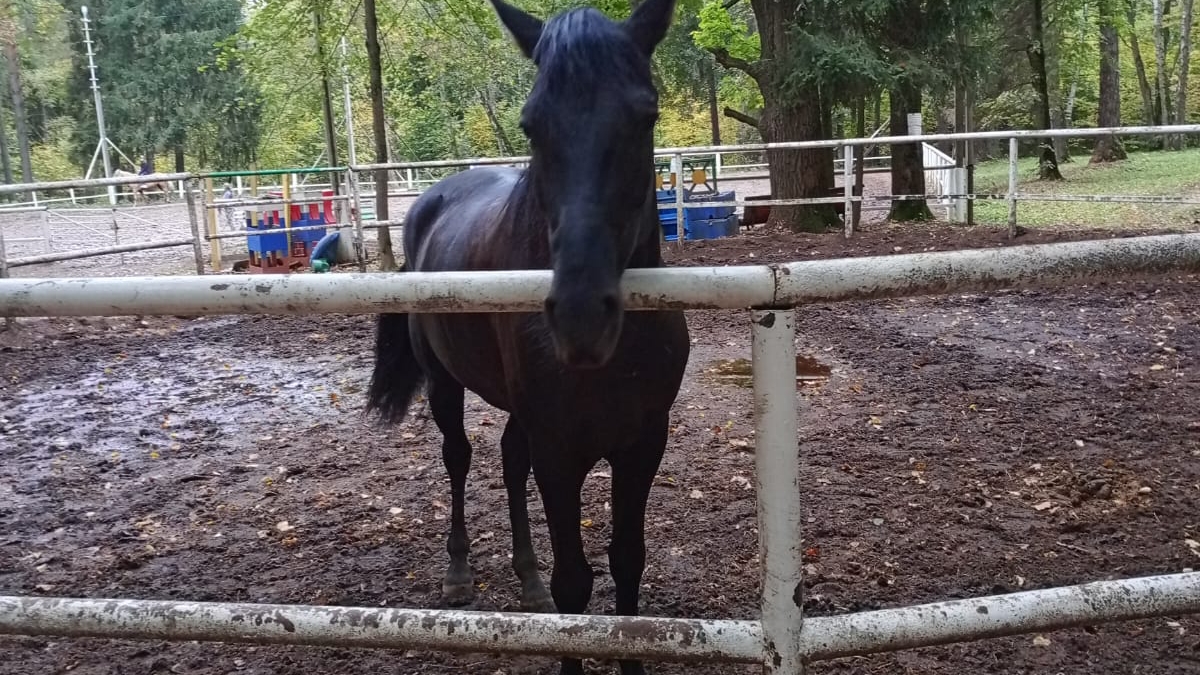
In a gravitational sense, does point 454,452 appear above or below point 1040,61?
below

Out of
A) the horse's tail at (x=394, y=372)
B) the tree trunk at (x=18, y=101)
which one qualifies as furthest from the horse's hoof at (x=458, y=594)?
the tree trunk at (x=18, y=101)

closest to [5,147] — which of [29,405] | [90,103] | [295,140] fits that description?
[90,103]

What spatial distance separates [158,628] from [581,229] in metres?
1.13

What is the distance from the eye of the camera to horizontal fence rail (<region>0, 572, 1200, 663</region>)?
1.55 metres

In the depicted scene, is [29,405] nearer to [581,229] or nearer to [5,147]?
[581,229]

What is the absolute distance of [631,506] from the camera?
8.77ft

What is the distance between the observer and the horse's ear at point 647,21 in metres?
2.11

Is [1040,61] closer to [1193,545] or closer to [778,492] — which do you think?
[1193,545]

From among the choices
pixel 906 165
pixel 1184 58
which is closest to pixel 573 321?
pixel 906 165

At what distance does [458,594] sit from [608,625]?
6.81ft

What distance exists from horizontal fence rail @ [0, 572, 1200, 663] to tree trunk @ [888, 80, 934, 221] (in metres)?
12.7

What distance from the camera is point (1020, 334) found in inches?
273

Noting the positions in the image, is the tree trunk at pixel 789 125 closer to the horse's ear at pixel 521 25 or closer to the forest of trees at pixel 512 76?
the forest of trees at pixel 512 76

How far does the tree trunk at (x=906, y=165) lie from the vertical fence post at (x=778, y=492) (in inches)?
506
